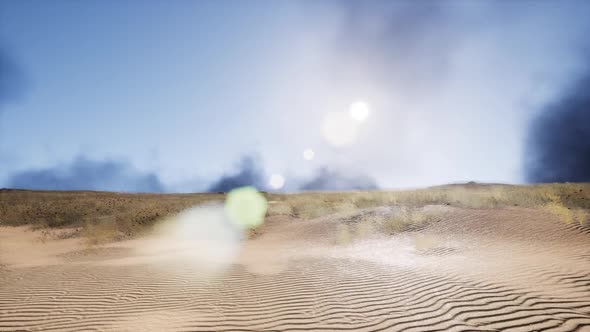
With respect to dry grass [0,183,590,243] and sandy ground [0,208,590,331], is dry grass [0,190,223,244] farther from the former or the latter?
sandy ground [0,208,590,331]

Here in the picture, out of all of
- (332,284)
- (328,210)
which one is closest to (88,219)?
(328,210)

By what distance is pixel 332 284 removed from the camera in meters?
7.08

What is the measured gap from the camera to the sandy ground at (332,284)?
5230 mm

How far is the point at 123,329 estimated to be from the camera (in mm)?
5195

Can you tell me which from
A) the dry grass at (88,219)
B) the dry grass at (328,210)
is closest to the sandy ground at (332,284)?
the dry grass at (328,210)

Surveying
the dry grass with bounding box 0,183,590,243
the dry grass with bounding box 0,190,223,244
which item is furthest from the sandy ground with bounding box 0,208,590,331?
the dry grass with bounding box 0,190,223,244

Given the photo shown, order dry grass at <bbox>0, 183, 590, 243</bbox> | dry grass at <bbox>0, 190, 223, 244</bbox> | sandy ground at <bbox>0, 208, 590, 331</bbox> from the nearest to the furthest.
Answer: sandy ground at <bbox>0, 208, 590, 331</bbox> < dry grass at <bbox>0, 183, 590, 243</bbox> < dry grass at <bbox>0, 190, 223, 244</bbox>

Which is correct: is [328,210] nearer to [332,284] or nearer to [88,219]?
[332,284]

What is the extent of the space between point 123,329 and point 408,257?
6.66m

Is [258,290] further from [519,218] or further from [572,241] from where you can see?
[519,218]

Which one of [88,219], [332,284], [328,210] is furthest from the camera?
[88,219]

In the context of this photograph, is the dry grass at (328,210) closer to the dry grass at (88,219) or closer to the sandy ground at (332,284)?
the dry grass at (88,219)

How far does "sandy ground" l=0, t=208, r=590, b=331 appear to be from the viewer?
5230 millimetres

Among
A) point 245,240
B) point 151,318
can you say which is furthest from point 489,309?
point 245,240
